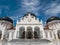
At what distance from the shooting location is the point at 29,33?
78.9 ft

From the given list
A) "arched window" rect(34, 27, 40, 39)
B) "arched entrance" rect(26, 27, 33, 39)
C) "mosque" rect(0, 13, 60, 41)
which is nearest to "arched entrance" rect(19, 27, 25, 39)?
"mosque" rect(0, 13, 60, 41)

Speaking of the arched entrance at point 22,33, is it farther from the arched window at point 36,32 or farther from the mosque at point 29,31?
the arched window at point 36,32

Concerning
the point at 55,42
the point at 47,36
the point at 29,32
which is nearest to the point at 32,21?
the point at 29,32

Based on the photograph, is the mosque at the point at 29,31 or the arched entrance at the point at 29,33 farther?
the arched entrance at the point at 29,33

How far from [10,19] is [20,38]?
785 cm

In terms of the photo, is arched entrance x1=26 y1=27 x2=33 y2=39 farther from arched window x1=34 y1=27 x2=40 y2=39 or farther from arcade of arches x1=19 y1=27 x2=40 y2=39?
arched window x1=34 y1=27 x2=40 y2=39

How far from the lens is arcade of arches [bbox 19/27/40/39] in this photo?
23.6m

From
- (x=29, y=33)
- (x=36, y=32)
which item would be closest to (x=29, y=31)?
(x=29, y=33)

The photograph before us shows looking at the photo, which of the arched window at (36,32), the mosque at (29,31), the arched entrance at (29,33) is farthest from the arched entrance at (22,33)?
the arched window at (36,32)

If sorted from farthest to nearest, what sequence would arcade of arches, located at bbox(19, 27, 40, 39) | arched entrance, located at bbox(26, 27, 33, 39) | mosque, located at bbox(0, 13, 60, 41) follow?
1. arched entrance, located at bbox(26, 27, 33, 39)
2. arcade of arches, located at bbox(19, 27, 40, 39)
3. mosque, located at bbox(0, 13, 60, 41)

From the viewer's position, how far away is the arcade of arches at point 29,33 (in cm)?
2356

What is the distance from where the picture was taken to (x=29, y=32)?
950 inches

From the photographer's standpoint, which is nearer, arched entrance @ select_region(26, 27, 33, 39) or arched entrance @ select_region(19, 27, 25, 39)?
arched entrance @ select_region(19, 27, 25, 39)

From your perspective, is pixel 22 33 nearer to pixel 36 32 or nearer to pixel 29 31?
pixel 29 31
